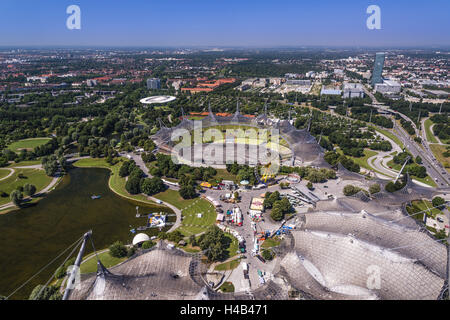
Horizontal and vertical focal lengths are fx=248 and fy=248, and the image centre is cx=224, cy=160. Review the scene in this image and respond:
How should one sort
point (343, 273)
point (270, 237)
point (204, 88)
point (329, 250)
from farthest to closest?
point (204, 88) → point (270, 237) → point (329, 250) → point (343, 273)

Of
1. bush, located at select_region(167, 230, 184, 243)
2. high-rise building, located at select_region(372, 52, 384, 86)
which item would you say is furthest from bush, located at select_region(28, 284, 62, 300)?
→ high-rise building, located at select_region(372, 52, 384, 86)

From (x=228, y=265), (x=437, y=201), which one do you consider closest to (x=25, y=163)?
(x=228, y=265)

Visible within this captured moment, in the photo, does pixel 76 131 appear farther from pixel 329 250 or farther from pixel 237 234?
pixel 329 250

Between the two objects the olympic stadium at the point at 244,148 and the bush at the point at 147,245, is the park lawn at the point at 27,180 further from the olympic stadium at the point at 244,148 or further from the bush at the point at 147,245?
the bush at the point at 147,245

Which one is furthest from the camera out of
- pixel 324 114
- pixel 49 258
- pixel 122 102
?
pixel 122 102

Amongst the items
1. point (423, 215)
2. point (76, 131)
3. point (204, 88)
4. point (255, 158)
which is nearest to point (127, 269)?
point (255, 158)

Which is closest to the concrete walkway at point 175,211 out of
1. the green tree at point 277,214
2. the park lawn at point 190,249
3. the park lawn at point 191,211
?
the park lawn at point 191,211
